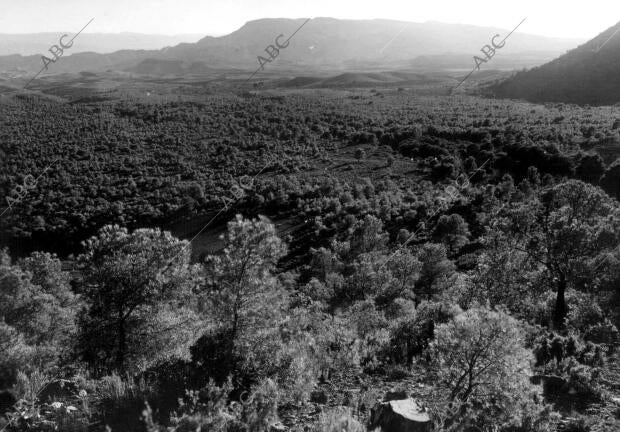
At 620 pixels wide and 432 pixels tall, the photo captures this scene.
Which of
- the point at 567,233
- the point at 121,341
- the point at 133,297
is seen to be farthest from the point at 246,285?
the point at 567,233

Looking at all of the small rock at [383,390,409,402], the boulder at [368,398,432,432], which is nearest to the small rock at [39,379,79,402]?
the boulder at [368,398,432,432]

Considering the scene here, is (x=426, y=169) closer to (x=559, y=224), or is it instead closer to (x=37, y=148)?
(x=559, y=224)

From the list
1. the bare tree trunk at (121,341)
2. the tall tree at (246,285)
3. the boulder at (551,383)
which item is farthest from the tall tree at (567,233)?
the bare tree trunk at (121,341)

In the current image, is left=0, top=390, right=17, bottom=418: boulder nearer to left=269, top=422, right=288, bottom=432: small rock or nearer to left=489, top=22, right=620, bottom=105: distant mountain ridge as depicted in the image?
left=269, top=422, right=288, bottom=432: small rock

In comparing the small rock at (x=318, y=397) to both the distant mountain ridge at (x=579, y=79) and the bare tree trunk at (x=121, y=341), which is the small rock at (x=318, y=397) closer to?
the bare tree trunk at (x=121, y=341)

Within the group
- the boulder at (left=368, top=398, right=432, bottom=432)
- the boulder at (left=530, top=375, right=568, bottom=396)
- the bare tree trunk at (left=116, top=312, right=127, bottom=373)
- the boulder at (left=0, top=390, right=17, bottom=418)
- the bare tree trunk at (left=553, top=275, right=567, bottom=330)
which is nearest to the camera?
the boulder at (left=368, top=398, right=432, bottom=432)

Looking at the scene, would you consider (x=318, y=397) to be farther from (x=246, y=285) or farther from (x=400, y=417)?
(x=246, y=285)
